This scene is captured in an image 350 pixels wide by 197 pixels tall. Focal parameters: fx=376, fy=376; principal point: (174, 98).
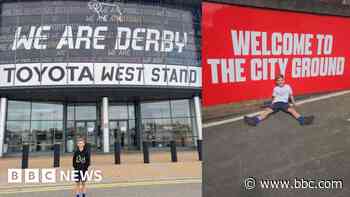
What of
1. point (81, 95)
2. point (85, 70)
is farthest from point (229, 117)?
point (81, 95)

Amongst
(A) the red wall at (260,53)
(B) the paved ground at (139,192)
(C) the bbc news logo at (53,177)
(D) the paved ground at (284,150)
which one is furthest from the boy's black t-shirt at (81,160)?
(A) the red wall at (260,53)

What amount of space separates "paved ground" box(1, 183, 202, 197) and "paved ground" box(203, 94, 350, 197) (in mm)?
4812

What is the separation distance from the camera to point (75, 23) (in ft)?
110

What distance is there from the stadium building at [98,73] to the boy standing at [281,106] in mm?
27799

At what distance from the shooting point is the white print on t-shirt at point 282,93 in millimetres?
4609

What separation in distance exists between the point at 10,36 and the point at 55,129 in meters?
9.39

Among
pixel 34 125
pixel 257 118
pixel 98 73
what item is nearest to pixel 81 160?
pixel 257 118

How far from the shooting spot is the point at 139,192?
995cm

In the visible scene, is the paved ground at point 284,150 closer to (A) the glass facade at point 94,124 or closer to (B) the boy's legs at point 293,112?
(B) the boy's legs at point 293,112

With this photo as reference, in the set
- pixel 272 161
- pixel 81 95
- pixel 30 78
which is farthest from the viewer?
pixel 81 95

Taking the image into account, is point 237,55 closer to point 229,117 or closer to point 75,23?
point 229,117

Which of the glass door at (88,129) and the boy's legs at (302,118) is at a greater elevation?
the boy's legs at (302,118)

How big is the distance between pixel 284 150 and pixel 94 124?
3418cm

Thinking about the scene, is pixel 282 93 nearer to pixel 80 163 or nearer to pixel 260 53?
pixel 260 53
